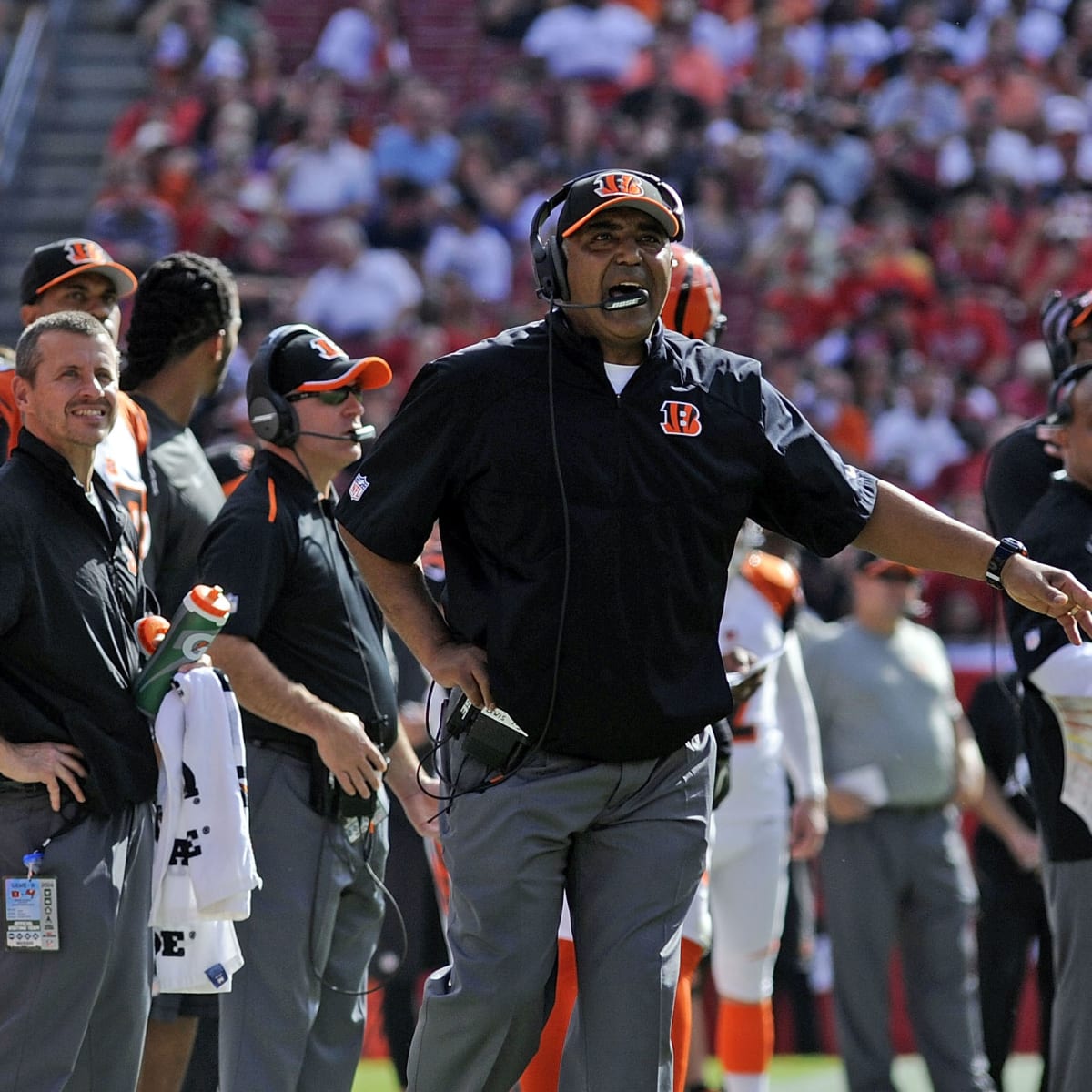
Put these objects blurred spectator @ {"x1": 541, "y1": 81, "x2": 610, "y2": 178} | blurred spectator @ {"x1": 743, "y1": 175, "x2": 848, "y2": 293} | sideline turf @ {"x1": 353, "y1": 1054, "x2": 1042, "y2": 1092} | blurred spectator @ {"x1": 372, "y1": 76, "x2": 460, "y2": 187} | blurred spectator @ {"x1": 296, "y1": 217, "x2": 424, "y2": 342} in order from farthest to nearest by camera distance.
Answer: blurred spectator @ {"x1": 372, "y1": 76, "x2": 460, "y2": 187} < blurred spectator @ {"x1": 541, "y1": 81, "x2": 610, "y2": 178} < blurred spectator @ {"x1": 743, "y1": 175, "x2": 848, "y2": 293} < blurred spectator @ {"x1": 296, "y1": 217, "x2": 424, "y2": 342} < sideline turf @ {"x1": 353, "y1": 1054, "x2": 1042, "y2": 1092}

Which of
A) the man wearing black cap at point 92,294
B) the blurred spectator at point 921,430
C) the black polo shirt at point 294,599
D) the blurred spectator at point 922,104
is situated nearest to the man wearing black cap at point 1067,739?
the black polo shirt at point 294,599

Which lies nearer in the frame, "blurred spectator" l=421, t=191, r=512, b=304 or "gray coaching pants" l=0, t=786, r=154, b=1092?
"gray coaching pants" l=0, t=786, r=154, b=1092

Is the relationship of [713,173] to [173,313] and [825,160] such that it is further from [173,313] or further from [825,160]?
[173,313]

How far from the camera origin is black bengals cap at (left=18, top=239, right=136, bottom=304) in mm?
5566

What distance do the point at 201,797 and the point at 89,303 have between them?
1.75 meters

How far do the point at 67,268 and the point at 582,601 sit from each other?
2.38 metres

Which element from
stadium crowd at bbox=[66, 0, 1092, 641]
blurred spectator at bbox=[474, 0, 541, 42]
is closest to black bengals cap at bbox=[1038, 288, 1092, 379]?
stadium crowd at bbox=[66, 0, 1092, 641]

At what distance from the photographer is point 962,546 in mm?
4180

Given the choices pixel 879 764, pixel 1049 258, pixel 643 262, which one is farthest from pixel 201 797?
pixel 1049 258

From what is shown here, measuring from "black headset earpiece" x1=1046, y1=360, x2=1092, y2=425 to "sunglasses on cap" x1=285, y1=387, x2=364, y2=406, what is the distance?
1.92 meters

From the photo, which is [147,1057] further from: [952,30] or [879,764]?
[952,30]

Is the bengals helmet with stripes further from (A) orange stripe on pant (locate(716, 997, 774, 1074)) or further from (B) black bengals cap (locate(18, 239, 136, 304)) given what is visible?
(A) orange stripe on pant (locate(716, 997, 774, 1074))

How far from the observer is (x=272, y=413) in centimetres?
520

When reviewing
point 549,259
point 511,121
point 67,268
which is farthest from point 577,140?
point 549,259
